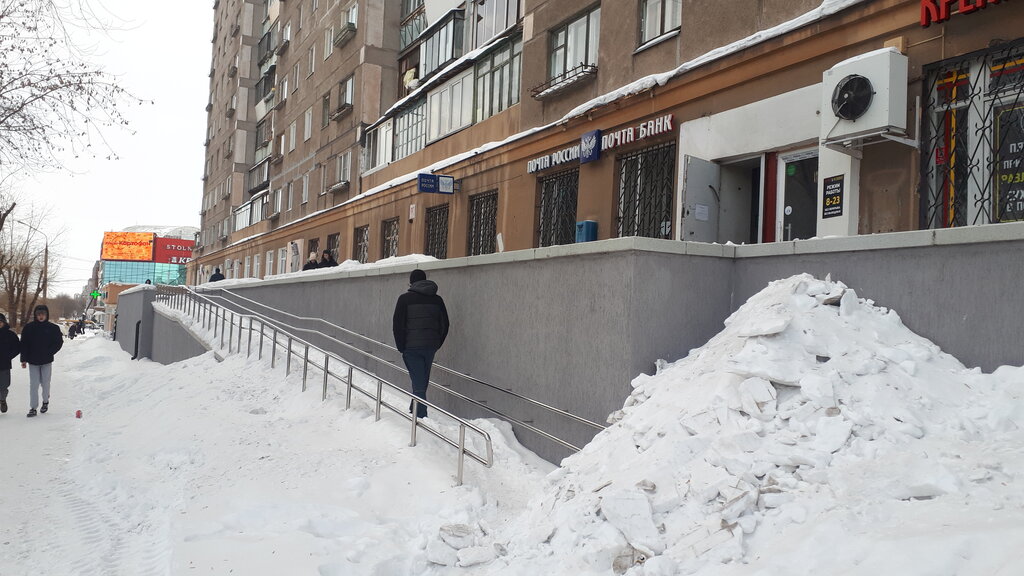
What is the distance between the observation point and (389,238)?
20094 mm

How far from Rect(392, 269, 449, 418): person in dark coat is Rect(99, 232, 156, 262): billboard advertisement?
101m

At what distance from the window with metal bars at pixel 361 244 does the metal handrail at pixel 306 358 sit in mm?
4921

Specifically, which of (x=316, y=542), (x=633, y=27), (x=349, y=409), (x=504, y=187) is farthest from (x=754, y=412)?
(x=504, y=187)

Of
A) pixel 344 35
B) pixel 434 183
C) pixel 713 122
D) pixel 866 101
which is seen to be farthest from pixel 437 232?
pixel 866 101

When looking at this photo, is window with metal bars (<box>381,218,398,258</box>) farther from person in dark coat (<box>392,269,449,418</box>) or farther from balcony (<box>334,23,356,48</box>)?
person in dark coat (<box>392,269,449,418</box>)

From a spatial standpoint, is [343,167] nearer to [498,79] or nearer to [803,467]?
[498,79]

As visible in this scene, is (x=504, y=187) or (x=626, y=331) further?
(x=504, y=187)

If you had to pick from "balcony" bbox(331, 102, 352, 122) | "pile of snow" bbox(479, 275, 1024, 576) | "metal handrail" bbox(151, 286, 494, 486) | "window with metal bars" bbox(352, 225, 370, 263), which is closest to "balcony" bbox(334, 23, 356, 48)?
"balcony" bbox(331, 102, 352, 122)

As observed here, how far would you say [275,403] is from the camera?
880 centimetres

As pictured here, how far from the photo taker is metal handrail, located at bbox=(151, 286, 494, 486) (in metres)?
5.61

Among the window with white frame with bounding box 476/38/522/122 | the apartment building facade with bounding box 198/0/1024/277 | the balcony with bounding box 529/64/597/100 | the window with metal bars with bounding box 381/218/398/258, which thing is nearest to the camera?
the apartment building facade with bounding box 198/0/1024/277

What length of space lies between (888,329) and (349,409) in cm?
521

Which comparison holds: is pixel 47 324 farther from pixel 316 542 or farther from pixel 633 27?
pixel 633 27

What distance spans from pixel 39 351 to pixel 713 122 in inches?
409
